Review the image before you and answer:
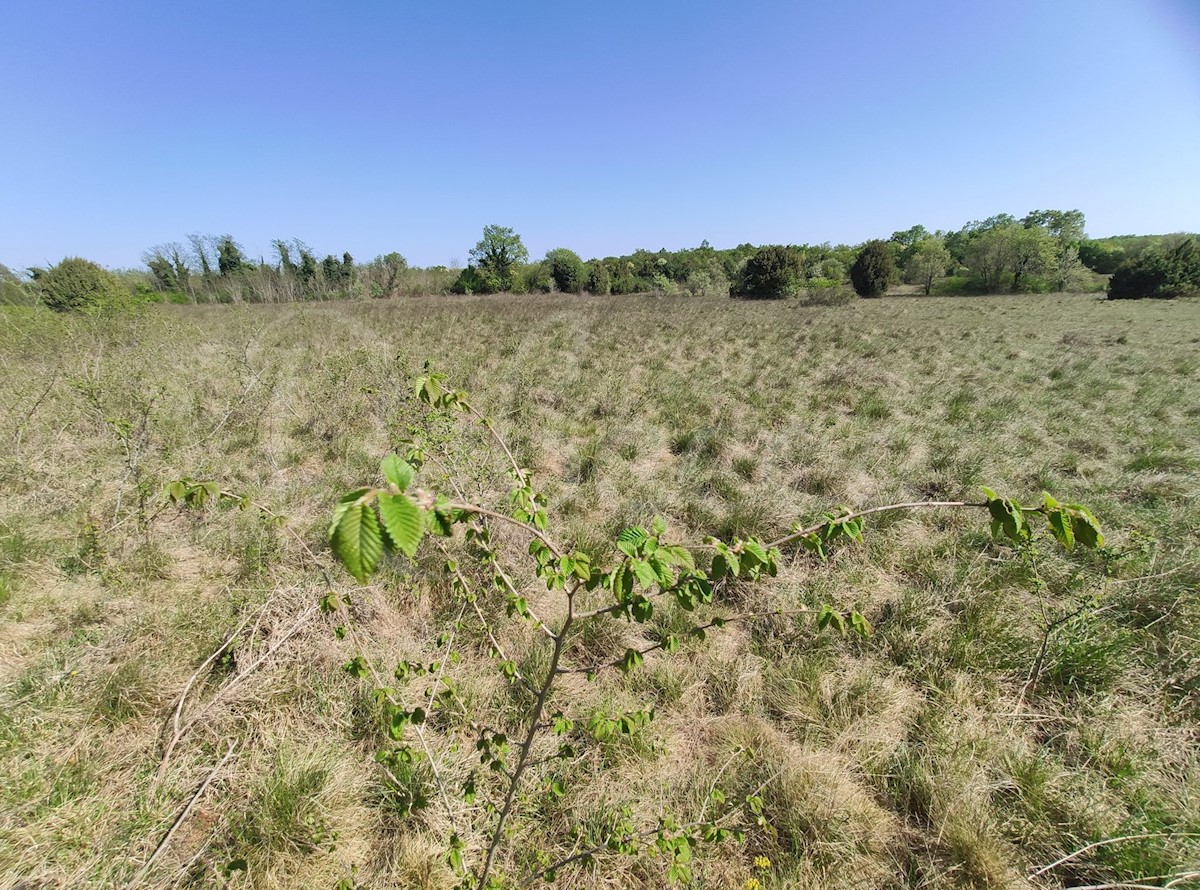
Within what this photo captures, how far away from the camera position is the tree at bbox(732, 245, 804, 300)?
25141 millimetres

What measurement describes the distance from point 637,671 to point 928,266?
4158cm

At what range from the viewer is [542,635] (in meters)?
2.70

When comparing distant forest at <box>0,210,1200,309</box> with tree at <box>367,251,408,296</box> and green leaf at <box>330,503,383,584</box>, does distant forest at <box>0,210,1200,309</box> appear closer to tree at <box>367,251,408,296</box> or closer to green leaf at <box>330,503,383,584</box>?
tree at <box>367,251,408,296</box>

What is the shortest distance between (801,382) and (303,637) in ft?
27.0

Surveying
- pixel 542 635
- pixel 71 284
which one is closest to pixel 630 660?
pixel 542 635

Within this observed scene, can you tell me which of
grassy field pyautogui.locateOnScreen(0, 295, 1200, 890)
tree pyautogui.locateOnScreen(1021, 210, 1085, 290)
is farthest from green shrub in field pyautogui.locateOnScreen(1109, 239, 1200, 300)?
grassy field pyautogui.locateOnScreen(0, 295, 1200, 890)

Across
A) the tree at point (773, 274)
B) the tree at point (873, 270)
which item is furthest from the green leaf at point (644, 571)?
the tree at point (873, 270)

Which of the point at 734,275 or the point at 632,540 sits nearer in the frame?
the point at 632,540

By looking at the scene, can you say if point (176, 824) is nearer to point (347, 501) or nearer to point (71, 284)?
point (347, 501)

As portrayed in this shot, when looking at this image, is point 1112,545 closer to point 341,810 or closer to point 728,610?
point 728,610

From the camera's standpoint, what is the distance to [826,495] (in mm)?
4441

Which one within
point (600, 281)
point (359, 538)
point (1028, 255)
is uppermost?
point (600, 281)

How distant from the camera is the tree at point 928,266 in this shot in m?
32.7

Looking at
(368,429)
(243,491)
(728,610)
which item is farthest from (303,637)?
(368,429)
